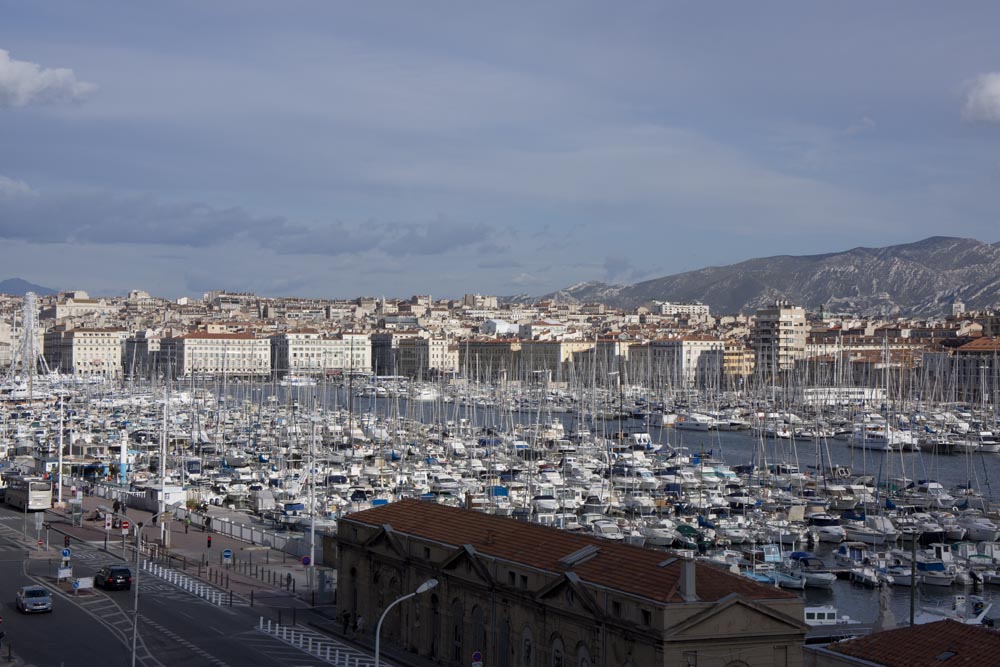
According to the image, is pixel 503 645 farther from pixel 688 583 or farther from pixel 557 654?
pixel 688 583

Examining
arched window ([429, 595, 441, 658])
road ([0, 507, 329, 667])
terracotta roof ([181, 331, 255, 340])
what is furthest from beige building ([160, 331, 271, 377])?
arched window ([429, 595, 441, 658])

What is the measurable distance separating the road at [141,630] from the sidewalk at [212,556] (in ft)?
3.51

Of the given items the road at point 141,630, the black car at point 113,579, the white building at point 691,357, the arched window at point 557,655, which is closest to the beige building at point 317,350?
the white building at point 691,357

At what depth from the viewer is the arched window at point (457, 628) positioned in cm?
1733

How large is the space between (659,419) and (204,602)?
183 ft

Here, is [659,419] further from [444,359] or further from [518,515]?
[444,359]

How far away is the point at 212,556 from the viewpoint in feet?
88.3

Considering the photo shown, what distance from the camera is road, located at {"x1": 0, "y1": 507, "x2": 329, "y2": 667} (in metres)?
17.4

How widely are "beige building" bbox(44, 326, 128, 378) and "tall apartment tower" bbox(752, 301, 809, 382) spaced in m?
69.3

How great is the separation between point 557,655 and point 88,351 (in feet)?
457

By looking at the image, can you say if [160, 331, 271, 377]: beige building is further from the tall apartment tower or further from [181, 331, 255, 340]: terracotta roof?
the tall apartment tower

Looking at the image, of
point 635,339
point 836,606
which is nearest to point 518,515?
point 836,606

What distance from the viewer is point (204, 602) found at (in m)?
21.9

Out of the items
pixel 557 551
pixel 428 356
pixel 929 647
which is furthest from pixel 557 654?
pixel 428 356
